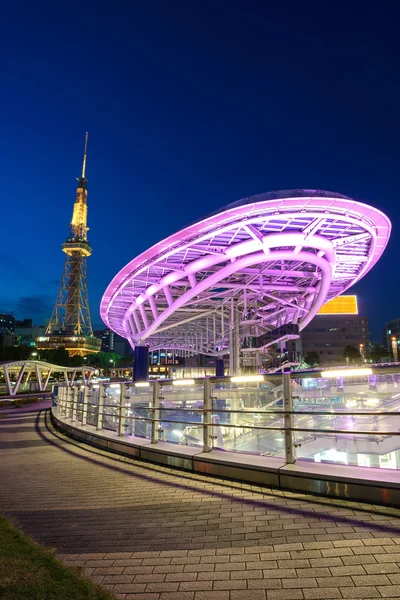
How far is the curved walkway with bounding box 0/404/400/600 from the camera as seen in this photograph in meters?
2.83

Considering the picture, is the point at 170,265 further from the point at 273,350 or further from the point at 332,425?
the point at 273,350

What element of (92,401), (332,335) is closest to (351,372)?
(92,401)

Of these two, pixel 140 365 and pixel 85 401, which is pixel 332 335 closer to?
pixel 140 365

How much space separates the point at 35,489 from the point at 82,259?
519 ft

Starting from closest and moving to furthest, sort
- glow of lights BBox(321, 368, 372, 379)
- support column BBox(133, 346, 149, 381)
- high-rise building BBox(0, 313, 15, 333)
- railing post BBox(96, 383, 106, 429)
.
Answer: glow of lights BBox(321, 368, 372, 379)
railing post BBox(96, 383, 106, 429)
support column BBox(133, 346, 149, 381)
high-rise building BBox(0, 313, 15, 333)

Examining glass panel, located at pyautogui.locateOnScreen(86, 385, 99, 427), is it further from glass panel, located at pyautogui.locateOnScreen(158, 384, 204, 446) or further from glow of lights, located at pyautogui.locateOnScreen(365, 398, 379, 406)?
glow of lights, located at pyautogui.locateOnScreen(365, 398, 379, 406)

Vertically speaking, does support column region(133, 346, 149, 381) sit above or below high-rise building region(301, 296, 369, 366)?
below

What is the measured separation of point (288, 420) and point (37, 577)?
11.8 ft

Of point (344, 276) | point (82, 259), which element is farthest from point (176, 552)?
point (82, 259)

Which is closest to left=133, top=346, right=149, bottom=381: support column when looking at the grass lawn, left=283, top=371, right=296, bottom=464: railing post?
left=283, top=371, right=296, bottom=464: railing post

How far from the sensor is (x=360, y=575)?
291cm

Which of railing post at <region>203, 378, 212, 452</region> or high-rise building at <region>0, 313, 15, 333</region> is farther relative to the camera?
high-rise building at <region>0, 313, 15, 333</region>

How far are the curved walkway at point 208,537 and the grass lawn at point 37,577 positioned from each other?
0.53 ft

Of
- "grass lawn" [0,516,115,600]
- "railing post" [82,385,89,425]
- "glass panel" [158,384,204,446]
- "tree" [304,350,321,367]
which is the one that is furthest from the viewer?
"tree" [304,350,321,367]
